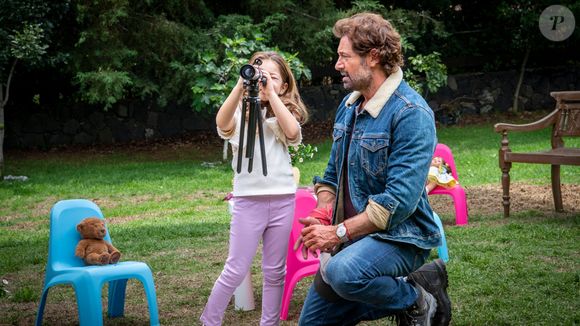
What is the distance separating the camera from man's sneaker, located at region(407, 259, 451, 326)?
3854 millimetres

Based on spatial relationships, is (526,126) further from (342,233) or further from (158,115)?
(158,115)

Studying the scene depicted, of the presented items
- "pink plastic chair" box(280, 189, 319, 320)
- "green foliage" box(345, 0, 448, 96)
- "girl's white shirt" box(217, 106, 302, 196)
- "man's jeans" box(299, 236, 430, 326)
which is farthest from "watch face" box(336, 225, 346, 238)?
"green foliage" box(345, 0, 448, 96)

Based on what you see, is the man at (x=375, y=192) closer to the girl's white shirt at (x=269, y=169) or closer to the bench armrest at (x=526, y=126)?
the girl's white shirt at (x=269, y=169)

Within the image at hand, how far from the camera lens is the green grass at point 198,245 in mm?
5016

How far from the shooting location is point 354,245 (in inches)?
136

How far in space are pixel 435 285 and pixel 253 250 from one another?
3.16 feet

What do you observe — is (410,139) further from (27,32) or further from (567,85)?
(567,85)

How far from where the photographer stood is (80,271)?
4391 millimetres

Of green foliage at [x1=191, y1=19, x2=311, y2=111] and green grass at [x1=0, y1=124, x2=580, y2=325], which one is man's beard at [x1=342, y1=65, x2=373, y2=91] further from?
green foliage at [x1=191, y1=19, x2=311, y2=111]

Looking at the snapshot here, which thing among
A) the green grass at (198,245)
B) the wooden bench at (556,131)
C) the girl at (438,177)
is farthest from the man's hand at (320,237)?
the wooden bench at (556,131)

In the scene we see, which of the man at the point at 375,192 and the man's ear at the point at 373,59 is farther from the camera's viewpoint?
the man's ear at the point at 373,59

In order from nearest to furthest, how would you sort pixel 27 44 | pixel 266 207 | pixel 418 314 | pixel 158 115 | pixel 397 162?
pixel 397 162 → pixel 418 314 → pixel 266 207 → pixel 27 44 → pixel 158 115

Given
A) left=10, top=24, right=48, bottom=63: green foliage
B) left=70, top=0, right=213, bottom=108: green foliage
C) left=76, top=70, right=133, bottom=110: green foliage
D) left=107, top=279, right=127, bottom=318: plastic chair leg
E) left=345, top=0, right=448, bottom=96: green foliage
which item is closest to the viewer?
left=107, top=279, right=127, bottom=318: plastic chair leg

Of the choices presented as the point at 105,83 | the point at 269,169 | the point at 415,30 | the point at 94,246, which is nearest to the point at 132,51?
the point at 105,83
